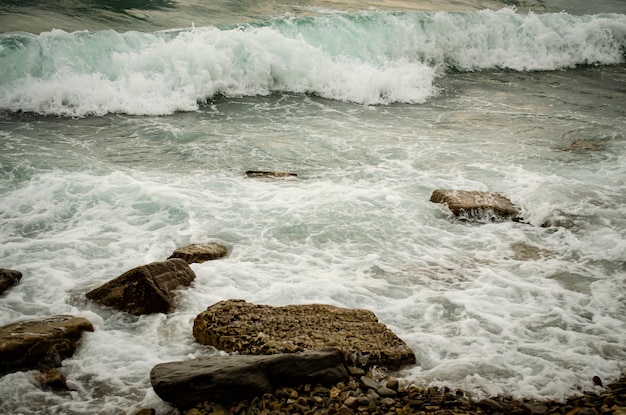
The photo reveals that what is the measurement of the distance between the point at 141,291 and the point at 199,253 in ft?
3.69

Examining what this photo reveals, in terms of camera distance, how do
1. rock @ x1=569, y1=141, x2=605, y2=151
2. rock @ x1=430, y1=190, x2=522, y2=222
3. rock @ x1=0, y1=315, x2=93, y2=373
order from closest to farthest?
rock @ x1=0, y1=315, x2=93, y2=373 < rock @ x1=430, y1=190, x2=522, y2=222 < rock @ x1=569, y1=141, x2=605, y2=151

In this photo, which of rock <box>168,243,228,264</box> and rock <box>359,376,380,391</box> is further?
rock <box>168,243,228,264</box>

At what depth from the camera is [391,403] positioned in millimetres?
3734

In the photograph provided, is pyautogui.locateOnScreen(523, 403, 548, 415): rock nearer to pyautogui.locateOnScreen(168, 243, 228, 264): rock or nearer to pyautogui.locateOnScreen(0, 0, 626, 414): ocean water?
pyautogui.locateOnScreen(0, 0, 626, 414): ocean water

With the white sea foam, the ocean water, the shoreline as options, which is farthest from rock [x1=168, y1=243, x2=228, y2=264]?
the white sea foam

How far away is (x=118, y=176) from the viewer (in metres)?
8.38

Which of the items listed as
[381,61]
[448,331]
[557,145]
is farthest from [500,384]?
[381,61]

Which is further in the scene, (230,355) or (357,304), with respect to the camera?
(357,304)

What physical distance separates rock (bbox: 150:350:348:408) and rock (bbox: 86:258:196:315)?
1128 millimetres

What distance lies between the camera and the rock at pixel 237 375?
12.3 feet

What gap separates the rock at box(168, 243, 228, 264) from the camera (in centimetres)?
602

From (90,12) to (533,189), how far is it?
15.9 m

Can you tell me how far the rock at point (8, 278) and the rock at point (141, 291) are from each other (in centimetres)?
89

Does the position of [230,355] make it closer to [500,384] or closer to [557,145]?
[500,384]
